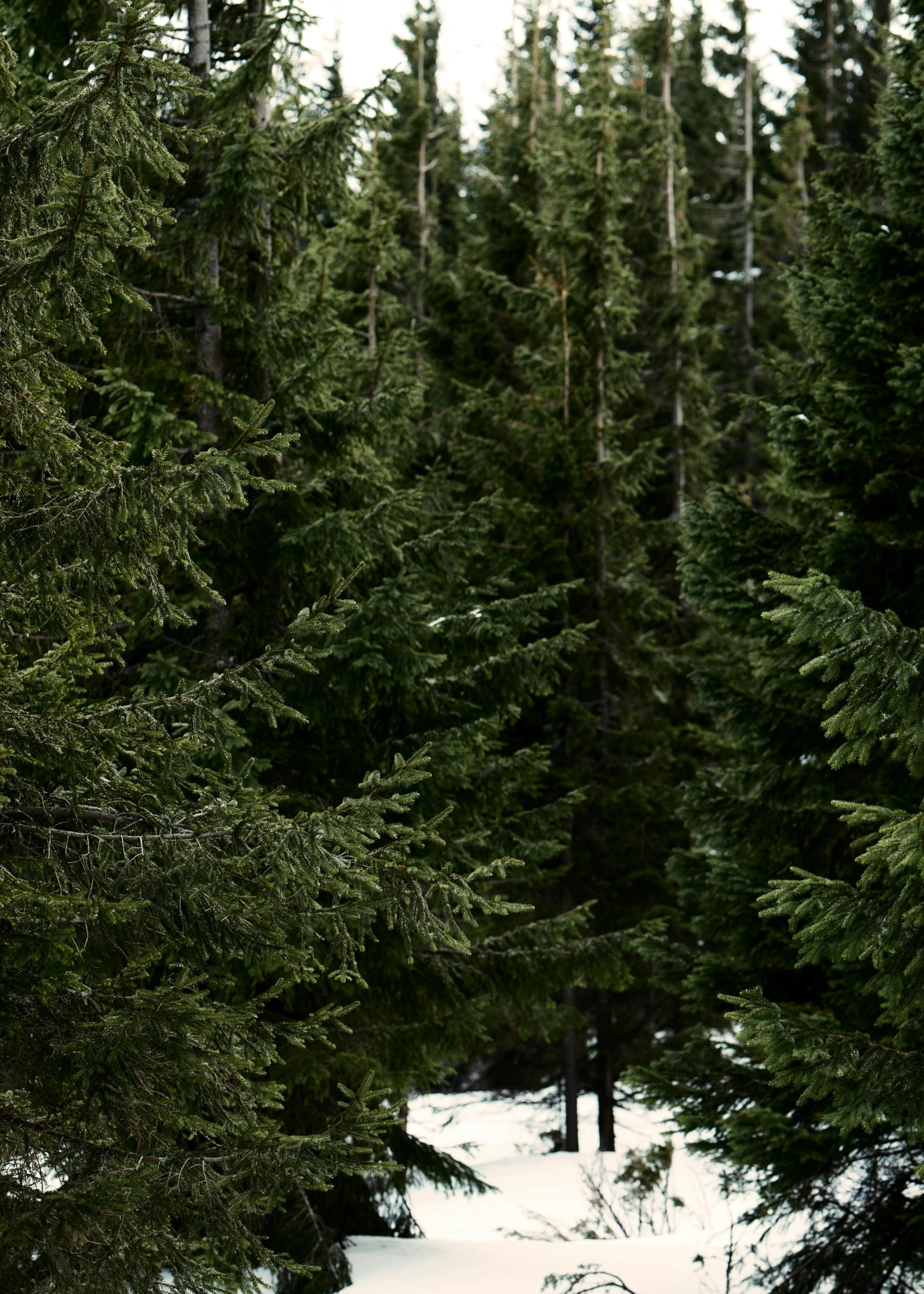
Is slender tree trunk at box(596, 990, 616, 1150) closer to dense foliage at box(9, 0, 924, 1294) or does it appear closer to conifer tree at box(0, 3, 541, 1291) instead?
dense foliage at box(9, 0, 924, 1294)

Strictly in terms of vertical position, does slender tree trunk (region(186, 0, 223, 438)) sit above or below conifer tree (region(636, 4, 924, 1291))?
above

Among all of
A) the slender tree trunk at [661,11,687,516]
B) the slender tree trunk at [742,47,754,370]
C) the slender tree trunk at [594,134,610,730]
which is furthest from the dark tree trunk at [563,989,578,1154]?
the slender tree trunk at [742,47,754,370]

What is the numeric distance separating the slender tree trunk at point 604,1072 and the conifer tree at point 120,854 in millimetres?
10241

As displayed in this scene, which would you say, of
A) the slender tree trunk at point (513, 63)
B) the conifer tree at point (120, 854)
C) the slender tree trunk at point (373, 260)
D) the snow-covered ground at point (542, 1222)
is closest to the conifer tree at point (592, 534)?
the snow-covered ground at point (542, 1222)

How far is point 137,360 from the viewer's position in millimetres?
7887

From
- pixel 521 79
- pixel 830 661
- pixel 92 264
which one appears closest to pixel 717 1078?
pixel 830 661

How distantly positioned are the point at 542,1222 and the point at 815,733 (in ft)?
21.1

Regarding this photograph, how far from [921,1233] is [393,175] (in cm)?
2263

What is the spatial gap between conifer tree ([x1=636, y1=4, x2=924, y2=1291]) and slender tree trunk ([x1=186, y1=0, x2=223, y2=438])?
357 cm

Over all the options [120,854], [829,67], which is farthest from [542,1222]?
[829,67]

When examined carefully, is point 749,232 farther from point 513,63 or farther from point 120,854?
point 120,854

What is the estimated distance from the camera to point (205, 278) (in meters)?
7.93

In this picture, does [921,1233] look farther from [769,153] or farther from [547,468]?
[769,153]

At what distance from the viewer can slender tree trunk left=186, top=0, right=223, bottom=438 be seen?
313 inches
